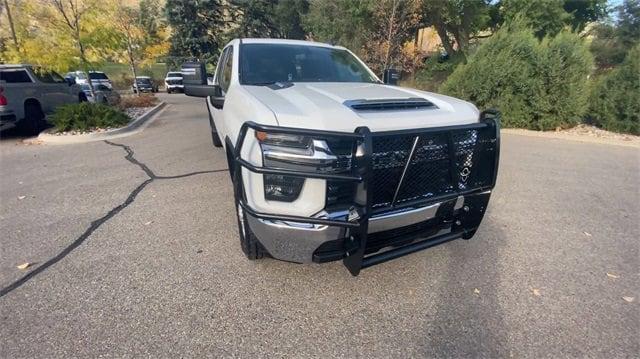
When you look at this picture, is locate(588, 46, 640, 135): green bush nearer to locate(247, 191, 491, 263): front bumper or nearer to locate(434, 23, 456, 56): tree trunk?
locate(247, 191, 491, 263): front bumper

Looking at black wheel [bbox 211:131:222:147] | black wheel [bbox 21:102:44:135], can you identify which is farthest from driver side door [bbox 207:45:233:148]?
black wheel [bbox 21:102:44:135]

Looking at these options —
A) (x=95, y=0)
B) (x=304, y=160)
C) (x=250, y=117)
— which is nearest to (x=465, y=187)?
(x=304, y=160)

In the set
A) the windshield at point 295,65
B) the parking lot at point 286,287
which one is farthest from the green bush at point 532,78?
the windshield at point 295,65

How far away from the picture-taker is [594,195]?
4.77m

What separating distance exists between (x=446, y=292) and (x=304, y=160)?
61.7 inches

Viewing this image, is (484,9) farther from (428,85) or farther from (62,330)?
(62,330)

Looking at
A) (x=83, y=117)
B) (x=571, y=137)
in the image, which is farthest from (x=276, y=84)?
(x=571, y=137)

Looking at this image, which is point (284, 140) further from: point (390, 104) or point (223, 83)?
point (223, 83)

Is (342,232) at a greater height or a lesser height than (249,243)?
greater

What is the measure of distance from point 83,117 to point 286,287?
8.32 meters

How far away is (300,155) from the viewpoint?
2.03 metres

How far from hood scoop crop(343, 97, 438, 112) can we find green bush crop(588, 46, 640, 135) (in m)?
10.1

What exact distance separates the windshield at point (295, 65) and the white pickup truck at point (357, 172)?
89 centimetres

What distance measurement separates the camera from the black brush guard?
6.33 feet
